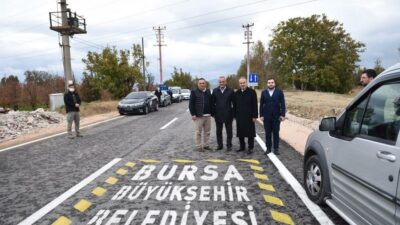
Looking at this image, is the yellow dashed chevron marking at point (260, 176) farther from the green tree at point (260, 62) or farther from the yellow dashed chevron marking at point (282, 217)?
the green tree at point (260, 62)

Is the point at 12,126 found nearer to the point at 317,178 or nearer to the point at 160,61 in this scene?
the point at 317,178

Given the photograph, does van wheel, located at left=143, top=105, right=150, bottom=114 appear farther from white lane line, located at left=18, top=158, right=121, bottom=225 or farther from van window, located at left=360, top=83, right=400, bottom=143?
van window, located at left=360, top=83, right=400, bottom=143

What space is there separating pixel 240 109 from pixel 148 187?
3.53 meters

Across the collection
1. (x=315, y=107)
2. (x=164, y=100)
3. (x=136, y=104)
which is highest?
(x=136, y=104)

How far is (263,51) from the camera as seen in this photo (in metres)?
69.5

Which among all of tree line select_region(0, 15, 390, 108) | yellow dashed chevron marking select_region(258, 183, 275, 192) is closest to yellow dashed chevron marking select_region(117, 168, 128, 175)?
yellow dashed chevron marking select_region(258, 183, 275, 192)

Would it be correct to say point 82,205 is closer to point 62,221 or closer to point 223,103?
point 62,221

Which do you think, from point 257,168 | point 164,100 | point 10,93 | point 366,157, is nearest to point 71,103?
point 257,168

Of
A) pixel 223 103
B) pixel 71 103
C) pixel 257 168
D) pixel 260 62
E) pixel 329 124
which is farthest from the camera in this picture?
pixel 260 62

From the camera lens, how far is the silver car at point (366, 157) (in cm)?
293

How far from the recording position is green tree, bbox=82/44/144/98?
35916 mm

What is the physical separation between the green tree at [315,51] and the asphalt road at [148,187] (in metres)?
46.1

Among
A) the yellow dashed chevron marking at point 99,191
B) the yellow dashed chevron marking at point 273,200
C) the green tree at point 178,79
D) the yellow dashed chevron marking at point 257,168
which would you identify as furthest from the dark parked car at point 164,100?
the green tree at point 178,79

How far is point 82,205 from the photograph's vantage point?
494cm
